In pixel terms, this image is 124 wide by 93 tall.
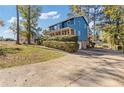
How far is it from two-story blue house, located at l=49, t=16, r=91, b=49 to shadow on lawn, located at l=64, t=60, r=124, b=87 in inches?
25.0

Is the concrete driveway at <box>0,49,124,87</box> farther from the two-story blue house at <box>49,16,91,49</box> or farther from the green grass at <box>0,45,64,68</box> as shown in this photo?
the two-story blue house at <box>49,16,91,49</box>

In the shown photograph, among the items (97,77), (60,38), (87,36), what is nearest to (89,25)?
(87,36)

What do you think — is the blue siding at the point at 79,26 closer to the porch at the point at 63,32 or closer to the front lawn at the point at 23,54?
the porch at the point at 63,32

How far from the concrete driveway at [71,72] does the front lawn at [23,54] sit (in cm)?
16

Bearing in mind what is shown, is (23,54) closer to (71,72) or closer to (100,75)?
(71,72)

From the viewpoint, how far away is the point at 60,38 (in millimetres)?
4379

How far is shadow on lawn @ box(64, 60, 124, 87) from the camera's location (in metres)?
3.20

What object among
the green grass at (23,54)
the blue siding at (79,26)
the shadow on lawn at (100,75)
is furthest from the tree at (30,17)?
the shadow on lawn at (100,75)

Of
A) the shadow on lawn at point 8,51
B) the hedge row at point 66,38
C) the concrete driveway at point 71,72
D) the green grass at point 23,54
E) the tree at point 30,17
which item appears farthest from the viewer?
the hedge row at point 66,38

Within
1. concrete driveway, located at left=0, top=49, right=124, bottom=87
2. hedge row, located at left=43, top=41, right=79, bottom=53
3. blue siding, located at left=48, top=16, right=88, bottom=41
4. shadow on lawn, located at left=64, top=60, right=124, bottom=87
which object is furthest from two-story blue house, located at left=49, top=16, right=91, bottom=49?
shadow on lawn, located at left=64, top=60, right=124, bottom=87

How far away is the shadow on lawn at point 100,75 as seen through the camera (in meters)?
3.20

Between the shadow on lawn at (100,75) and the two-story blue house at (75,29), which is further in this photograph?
the two-story blue house at (75,29)
